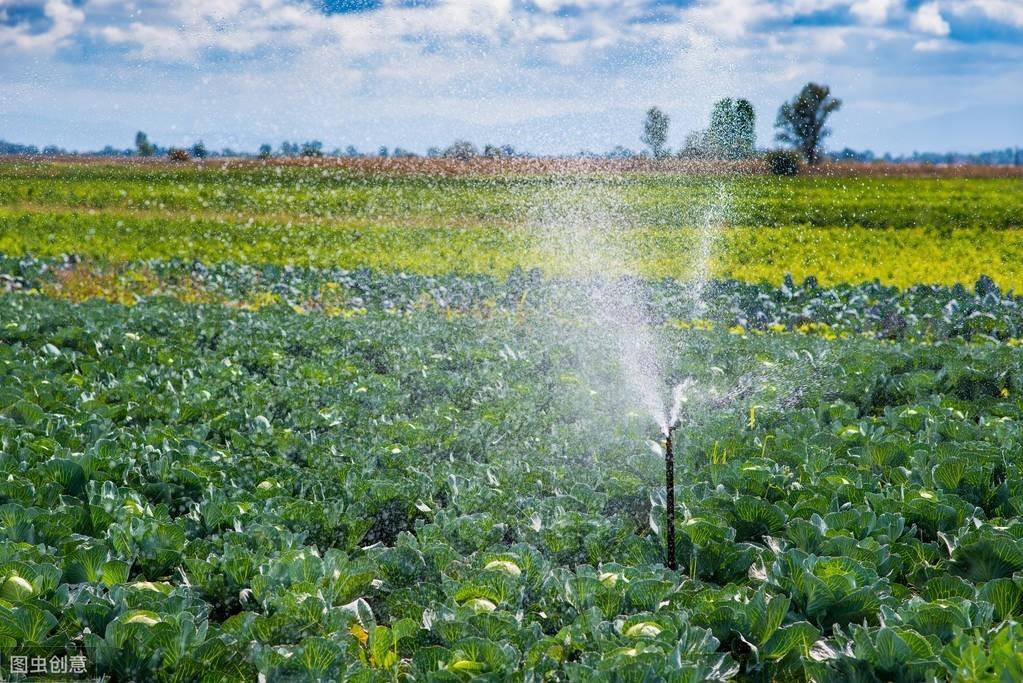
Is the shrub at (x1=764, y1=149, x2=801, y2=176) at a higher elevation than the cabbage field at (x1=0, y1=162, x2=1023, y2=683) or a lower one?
higher

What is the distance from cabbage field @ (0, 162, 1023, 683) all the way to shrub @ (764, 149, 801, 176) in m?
23.4

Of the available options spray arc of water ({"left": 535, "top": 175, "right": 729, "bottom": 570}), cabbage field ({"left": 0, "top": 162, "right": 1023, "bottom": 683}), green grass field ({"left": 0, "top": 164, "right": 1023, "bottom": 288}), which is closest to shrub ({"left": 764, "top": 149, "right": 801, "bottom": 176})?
green grass field ({"left": 0, "top": 164, "right": 1023, "bottom": 288})

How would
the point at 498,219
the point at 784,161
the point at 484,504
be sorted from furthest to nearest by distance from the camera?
the point at 784,161 < the point at 498,219 < the point at 484,504

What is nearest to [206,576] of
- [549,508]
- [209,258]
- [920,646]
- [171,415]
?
[549,508]

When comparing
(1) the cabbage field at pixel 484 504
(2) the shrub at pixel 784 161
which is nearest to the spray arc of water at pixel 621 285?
(1) the cabbage field at pixel 484 504

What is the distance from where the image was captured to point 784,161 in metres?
32.3

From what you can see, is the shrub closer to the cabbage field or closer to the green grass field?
the green grass field

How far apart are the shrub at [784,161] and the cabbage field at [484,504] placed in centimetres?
2337

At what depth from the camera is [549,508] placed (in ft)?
11.4

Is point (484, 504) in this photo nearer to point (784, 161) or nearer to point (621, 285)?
point (621, 285)

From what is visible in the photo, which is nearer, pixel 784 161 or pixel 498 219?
pixel 498 219

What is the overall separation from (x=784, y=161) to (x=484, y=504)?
102 feet

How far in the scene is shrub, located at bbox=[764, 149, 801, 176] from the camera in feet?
105

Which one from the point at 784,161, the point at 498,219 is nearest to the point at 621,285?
the point at 498,219
